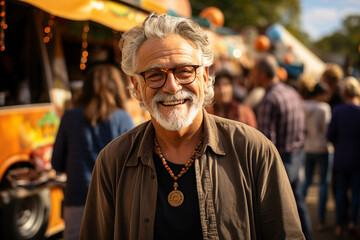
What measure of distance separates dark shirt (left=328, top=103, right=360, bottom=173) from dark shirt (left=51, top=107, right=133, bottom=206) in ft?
10.2

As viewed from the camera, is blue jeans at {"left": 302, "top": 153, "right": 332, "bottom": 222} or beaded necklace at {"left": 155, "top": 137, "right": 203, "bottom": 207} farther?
blue jeans at {"left": 302, "top": 153, "right": 332, "bottom": 222}

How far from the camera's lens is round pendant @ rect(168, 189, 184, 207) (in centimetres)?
177

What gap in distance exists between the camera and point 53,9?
4.09m

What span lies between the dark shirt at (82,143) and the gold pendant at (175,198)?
1357 millimetres

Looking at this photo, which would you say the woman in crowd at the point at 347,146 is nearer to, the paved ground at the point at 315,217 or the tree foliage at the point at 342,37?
the paved ground at the point at 315,217

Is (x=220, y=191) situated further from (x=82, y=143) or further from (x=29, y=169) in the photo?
(x=29, y=169)

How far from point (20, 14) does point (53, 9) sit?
3.38 feet

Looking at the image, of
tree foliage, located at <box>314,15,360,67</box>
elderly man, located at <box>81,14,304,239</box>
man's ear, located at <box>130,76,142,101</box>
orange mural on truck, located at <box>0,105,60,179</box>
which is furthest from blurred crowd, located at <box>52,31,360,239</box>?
tree foliage, located at <box>314,15,360,67</box>

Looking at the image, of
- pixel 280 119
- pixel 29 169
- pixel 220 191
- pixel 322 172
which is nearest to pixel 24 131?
pixel 29 169

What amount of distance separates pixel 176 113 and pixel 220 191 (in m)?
0.42

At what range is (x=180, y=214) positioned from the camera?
69.1 inches

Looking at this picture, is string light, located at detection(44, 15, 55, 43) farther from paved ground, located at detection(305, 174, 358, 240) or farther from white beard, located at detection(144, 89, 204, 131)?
paved ground, located at detection(305, 174, 358, 240)

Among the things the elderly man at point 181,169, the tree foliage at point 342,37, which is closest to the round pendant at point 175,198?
the elderly man at point 181,169

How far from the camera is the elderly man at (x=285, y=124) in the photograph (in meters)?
4.20
